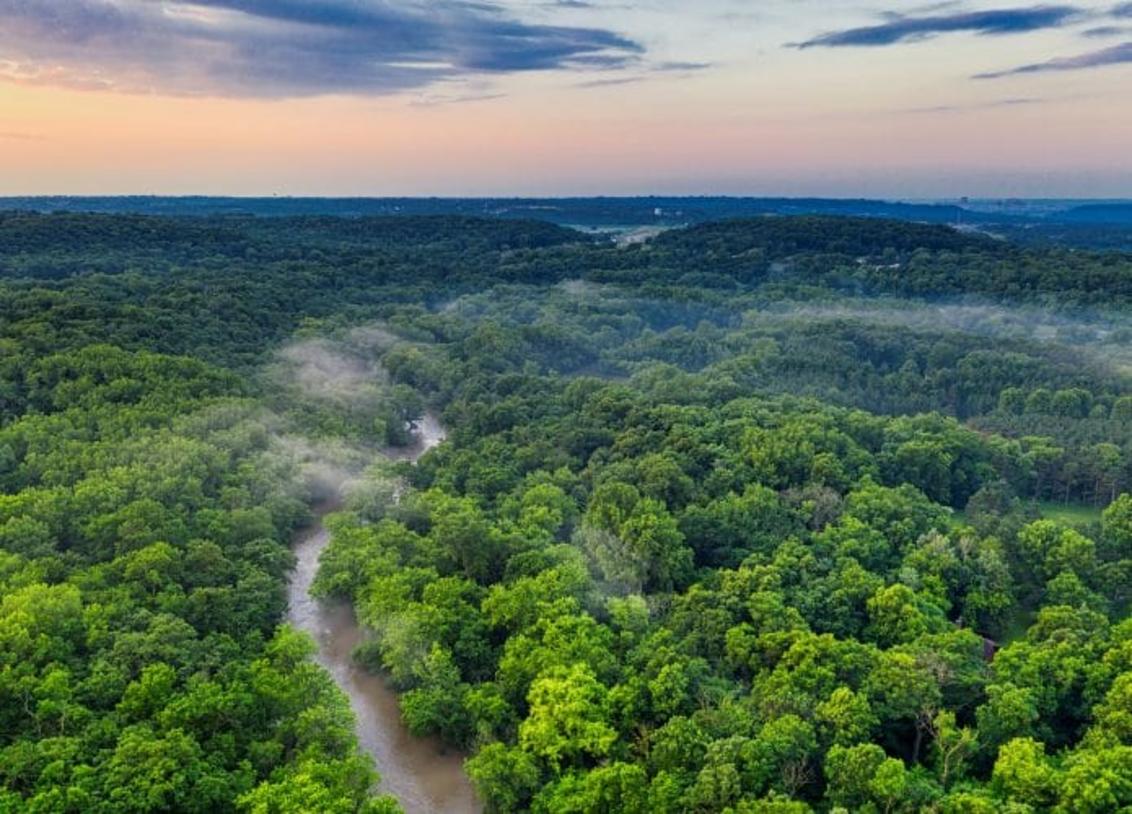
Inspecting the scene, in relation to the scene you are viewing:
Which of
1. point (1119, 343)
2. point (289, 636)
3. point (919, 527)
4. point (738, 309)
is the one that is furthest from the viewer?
point (738, 309)

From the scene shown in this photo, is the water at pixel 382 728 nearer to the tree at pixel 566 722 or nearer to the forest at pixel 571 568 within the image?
the forest at pixel 571 568

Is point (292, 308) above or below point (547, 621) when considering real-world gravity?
above

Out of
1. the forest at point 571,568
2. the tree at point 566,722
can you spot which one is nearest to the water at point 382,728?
the forest at point 571,568

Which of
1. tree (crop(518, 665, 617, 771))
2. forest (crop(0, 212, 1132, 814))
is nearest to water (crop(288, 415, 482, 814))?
forest (crop(0, 212, 1132, 814))

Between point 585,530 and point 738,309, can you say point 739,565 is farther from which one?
point 738,309

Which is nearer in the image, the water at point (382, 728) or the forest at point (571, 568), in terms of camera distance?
the forest at point (571, 568)

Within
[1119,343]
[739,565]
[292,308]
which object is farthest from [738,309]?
[739,565]

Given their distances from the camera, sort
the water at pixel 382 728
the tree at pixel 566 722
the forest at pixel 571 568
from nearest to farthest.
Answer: the forest at pixel 571 568 → the tree at pixel 566 722 → the water at pixel 382 728
